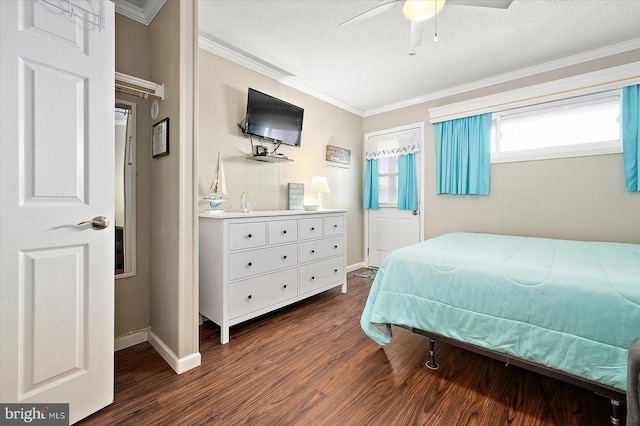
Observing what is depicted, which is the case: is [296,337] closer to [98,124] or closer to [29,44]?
[98,124]

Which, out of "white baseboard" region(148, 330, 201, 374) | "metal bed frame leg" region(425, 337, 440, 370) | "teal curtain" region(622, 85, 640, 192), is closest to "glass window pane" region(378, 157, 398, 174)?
"teal curtain" region(622, 85, 640, 192)

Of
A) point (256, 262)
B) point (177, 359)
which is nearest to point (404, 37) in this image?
point (256, 262)

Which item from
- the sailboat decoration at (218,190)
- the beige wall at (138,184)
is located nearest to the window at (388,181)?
the sailboat decoration at (218,190)

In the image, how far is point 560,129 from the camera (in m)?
3.04

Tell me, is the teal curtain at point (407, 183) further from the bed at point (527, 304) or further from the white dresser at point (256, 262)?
the bed at point (527, 304)

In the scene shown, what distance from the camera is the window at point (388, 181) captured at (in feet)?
14.3

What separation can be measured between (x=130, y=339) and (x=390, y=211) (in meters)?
3.59

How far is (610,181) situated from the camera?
2.76 m

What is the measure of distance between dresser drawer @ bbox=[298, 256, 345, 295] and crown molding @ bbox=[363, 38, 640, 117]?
8.45ft

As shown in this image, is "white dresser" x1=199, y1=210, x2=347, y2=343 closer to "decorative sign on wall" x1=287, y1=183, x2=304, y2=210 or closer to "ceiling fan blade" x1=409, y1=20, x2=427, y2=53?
"decorative sign on wall" x1=287, y1=183, x2=304, y2=210

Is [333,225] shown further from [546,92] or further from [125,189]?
[546,92]

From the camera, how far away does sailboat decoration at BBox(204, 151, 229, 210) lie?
2.45 m

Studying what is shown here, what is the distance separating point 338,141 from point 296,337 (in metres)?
2.91

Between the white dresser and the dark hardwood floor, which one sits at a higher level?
the white dresser
